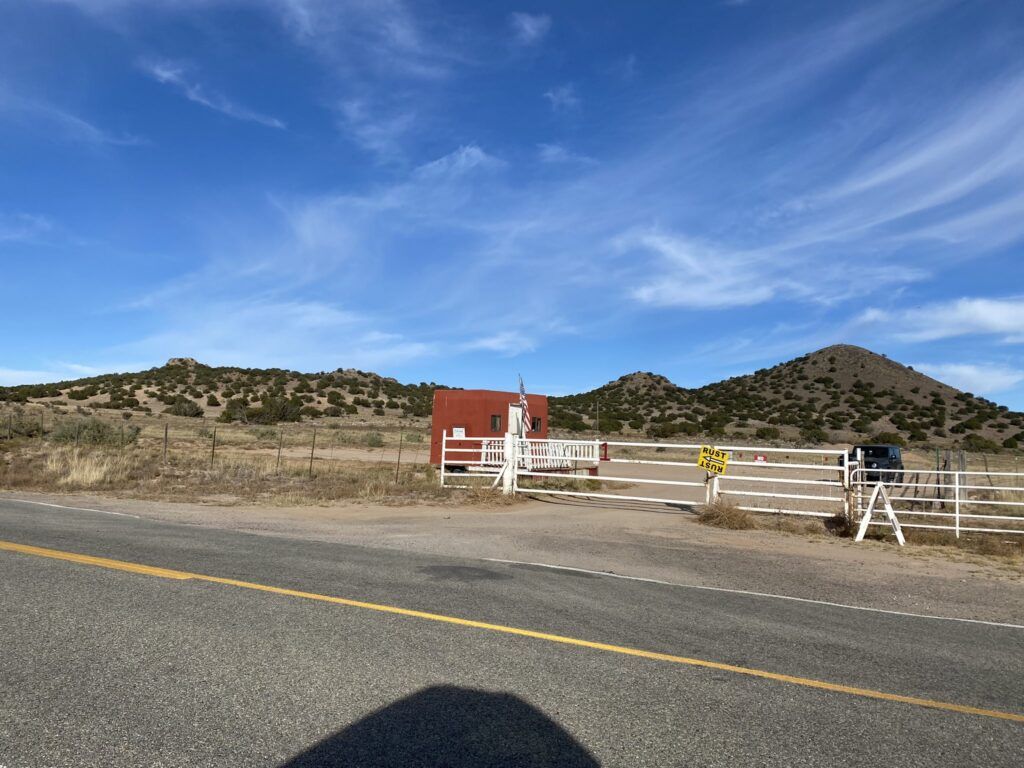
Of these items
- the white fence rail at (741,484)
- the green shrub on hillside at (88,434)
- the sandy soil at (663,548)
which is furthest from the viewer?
the green shrub on hillside at (88,434)

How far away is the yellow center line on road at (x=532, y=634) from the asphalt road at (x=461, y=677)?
2.2 inches

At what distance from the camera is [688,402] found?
90.1 meters

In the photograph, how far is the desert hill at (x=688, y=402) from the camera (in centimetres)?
6762

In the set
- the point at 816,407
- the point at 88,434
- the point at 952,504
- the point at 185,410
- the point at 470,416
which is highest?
the point at 816,407

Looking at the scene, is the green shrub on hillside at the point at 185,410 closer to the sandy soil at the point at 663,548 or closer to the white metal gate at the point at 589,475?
the white metal gate at the point at 589,475

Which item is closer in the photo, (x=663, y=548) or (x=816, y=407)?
(x=663, y=548)

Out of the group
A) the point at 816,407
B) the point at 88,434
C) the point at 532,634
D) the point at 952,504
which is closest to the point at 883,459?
the point at 952,504

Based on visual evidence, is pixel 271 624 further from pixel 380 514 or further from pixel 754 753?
pixel 380 514

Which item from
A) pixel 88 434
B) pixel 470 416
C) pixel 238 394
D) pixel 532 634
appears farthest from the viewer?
pixel 238 394

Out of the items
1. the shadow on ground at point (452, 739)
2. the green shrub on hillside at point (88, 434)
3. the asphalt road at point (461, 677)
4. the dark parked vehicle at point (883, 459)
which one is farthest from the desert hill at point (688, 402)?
the shadow on ground at point (452, 739)

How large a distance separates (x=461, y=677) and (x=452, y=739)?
104cm

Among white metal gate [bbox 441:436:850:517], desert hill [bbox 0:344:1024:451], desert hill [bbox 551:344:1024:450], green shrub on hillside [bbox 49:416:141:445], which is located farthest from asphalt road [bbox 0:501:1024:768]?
desert hill [bbox 551:344:1024:450]

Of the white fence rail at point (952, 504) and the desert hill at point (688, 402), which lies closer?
the white fence rail at point (952, 504)

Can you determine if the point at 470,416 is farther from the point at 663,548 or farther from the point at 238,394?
the point at 238,394
